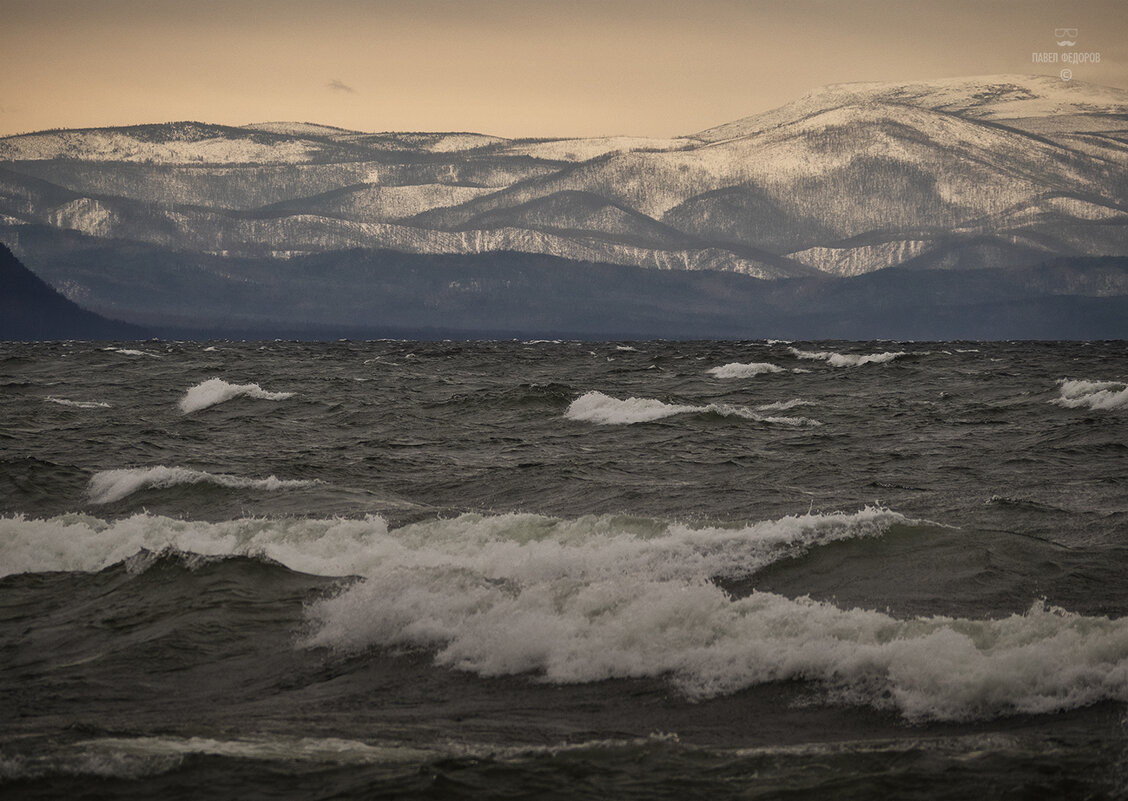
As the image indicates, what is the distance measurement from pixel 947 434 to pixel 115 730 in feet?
89.9

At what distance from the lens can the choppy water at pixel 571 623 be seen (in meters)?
8.70

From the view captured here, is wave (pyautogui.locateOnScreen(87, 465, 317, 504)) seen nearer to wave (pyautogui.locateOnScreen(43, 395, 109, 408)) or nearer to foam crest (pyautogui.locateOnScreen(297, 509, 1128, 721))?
foam crest (pyautogui.locateOnScreen(297, 509, 1128, 721))

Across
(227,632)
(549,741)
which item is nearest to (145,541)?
(227,632)

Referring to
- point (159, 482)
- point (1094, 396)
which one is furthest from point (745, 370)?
point (159, 482)

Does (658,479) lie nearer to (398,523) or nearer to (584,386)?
(398,523)

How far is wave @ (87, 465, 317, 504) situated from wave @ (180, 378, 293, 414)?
2095 cm

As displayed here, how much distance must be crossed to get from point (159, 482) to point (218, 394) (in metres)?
24.1

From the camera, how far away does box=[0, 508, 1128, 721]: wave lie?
10062mm

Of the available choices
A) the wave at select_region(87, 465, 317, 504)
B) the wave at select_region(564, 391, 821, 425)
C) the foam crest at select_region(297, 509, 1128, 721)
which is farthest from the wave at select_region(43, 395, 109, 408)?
the foam crest at select_region(297, 509, 1128, 721)

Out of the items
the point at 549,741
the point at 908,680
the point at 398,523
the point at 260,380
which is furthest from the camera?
the point at 260,380

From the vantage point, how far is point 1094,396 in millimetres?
41188

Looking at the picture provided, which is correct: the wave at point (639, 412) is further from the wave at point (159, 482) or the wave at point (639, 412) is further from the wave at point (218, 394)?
the wave at point (159, 482)

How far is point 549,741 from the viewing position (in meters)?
9.34

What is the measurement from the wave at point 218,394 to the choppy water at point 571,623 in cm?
1560
